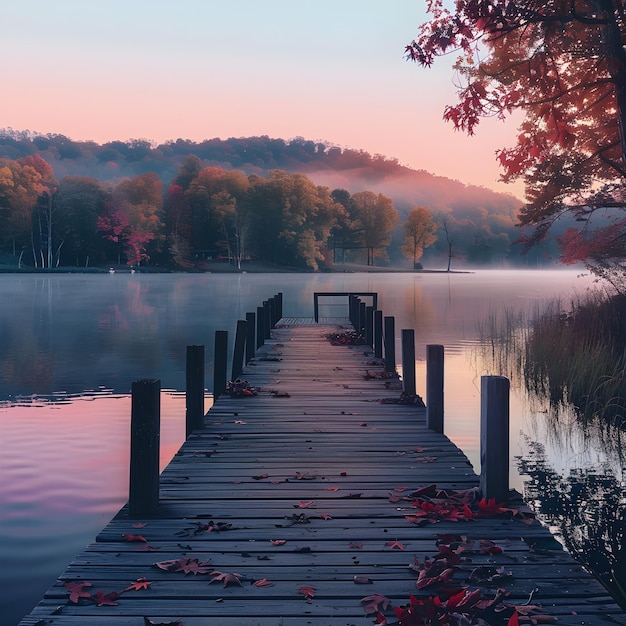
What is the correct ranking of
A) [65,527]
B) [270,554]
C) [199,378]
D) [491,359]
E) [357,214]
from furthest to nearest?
[357,214] → [491,359] → [199,378] → [65,527] → [270,554]

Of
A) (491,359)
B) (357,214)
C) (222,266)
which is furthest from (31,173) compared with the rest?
(491,359)

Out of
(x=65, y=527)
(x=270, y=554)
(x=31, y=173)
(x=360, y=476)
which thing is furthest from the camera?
(x=31, y=173)

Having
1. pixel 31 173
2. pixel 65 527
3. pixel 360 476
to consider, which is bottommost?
pixel 65 527

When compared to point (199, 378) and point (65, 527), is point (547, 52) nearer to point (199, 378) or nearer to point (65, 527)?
point (199, 378)

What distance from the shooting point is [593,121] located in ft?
61.7

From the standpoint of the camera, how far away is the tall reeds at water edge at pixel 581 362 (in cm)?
1321

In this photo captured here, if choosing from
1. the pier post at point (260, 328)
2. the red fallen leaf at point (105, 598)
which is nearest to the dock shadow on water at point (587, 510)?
the red fallen leaf at point (105, 598)

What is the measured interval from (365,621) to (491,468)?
7.93 feet

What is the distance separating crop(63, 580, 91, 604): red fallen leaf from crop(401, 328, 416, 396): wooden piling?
7373 millimetres

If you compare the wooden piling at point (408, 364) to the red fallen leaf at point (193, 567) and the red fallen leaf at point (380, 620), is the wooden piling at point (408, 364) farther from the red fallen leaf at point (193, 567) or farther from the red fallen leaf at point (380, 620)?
the red fallen leaf at point (380, 620)

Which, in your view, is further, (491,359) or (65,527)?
(491,359)

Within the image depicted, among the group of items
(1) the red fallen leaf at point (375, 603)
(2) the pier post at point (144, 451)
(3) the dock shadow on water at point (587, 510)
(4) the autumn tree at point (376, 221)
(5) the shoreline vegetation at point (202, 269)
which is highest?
(4) the autumn tree at point (376, 221)

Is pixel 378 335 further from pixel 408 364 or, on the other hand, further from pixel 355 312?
pixel 355 312

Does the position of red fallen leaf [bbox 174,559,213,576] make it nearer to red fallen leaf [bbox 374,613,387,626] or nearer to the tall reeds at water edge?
red fallen leaf [bbox 374,613,387,626]
